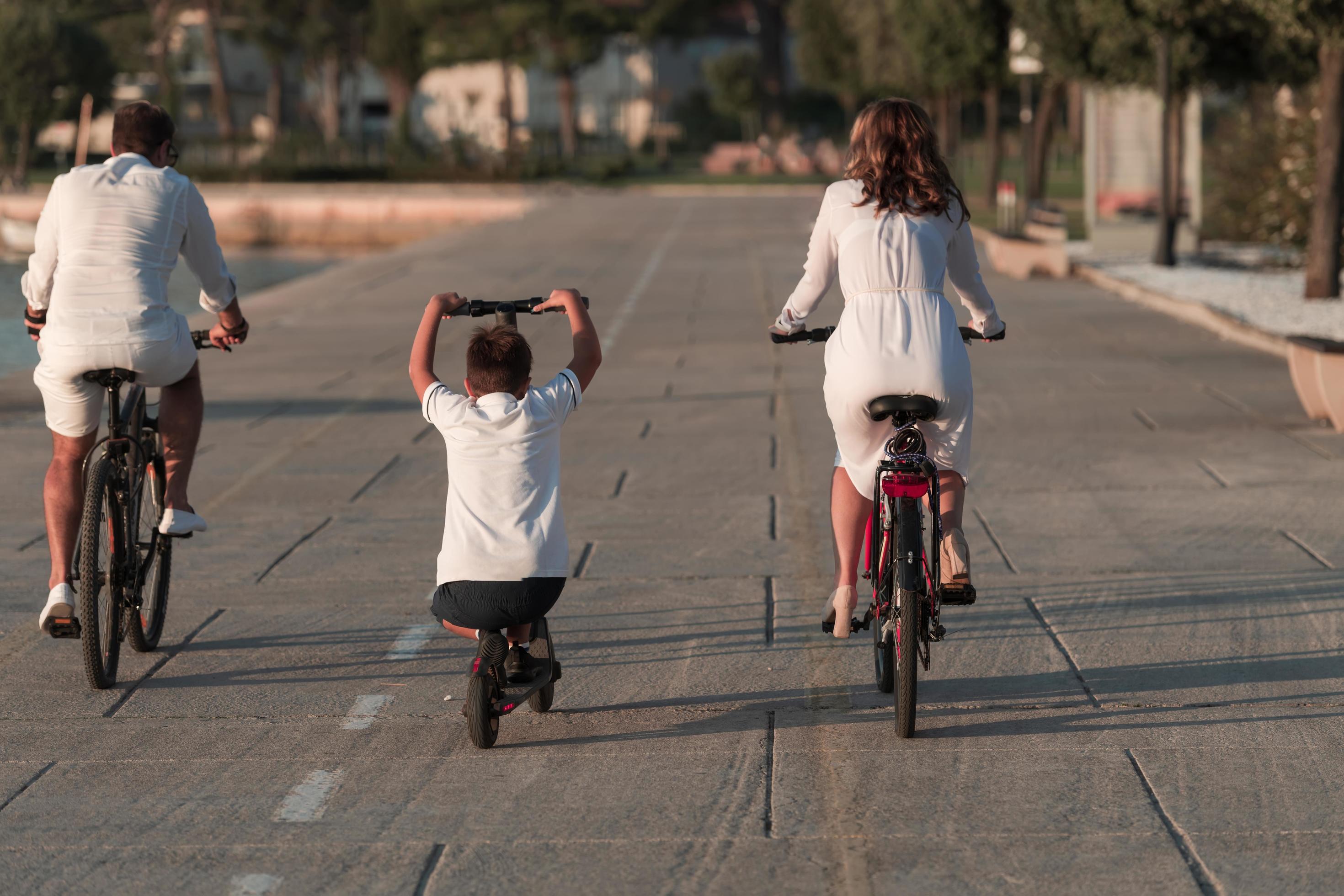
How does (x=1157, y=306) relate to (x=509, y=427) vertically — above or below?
below

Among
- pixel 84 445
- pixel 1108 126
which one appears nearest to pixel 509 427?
pixel 84 445

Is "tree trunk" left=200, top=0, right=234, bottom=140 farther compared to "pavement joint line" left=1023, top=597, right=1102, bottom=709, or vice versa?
"tree trunk" left=200, top=0, right=234, bottom=140

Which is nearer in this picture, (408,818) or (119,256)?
(408,818)

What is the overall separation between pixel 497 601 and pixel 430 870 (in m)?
0.94

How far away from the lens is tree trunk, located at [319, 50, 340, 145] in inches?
3339

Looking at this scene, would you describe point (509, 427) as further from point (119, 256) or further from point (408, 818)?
point (119, 256)

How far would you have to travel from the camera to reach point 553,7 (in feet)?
237

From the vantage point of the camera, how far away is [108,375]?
5.77 m

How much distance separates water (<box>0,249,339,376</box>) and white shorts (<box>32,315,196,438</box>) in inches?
351

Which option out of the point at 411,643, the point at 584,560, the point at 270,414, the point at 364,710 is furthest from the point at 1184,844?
the point at 270,414

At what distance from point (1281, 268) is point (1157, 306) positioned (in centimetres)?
497

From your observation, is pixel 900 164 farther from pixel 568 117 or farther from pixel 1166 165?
pixel 568 117

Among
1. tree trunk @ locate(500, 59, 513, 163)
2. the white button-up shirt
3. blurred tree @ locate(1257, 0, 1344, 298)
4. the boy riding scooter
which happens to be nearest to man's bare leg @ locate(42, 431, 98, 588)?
the white button-up shirt

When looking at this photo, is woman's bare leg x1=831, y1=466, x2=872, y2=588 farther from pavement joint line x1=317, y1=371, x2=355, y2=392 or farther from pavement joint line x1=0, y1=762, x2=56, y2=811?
pavement joint line x1=317, y1=371, x2=355, y2=392
